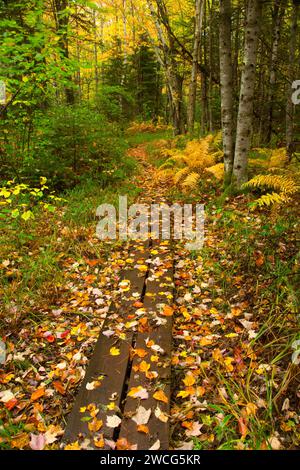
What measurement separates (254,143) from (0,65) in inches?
355

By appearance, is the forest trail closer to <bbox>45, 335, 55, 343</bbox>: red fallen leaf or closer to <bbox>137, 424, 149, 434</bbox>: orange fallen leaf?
<bbox>137, 424, 149, 434</bbox>: orange fallen leaf

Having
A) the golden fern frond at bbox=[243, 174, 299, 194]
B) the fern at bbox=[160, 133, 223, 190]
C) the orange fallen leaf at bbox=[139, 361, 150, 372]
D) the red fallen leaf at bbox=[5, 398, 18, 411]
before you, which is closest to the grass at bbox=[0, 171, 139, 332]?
the red fallen leaf at bbox=[5, 398, 18, 411]

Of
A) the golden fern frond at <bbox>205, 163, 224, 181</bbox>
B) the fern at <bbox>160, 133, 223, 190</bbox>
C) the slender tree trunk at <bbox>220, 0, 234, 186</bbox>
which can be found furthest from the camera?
the fern at <bbox>160, 133, 223, 190</bbox>

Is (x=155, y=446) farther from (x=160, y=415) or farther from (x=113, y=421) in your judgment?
(x=113, y=421)

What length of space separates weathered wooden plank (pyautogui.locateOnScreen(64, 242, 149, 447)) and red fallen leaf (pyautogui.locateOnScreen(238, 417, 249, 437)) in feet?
3.37

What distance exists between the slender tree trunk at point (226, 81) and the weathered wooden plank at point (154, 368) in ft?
11.2

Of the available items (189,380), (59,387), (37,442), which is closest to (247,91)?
(189,380)

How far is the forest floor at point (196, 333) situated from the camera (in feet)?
8.69

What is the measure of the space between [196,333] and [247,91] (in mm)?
4574

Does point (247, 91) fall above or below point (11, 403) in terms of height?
above

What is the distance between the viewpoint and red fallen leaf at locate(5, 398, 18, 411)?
2875 mm

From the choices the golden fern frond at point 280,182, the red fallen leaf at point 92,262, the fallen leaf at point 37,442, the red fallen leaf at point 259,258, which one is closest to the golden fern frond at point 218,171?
the golden fern frond at point 280,182

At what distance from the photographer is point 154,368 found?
10.2ft

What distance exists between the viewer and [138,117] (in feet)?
78.0
